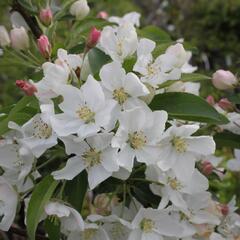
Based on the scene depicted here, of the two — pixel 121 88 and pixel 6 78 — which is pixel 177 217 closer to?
pixel 121 88

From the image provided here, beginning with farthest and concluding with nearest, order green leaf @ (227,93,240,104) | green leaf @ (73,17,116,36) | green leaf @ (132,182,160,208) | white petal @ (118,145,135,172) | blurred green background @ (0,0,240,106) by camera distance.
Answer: blurred green background @ (0,0,240,106), green leaf @ (73,17,116,36), green leaf @ (227,93,240,104), green leaf @ (132,182,160,208), white petal @ (118,145,135,172)

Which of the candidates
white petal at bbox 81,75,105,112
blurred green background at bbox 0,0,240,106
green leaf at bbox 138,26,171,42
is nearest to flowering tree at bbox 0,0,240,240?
white petal at bbox 81,75,105,112

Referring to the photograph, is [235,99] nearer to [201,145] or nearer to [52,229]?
[201,145]

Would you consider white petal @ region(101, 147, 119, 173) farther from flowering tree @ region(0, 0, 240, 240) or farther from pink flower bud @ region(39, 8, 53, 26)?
pink flower bud @ region(39, 8, 53, 26)

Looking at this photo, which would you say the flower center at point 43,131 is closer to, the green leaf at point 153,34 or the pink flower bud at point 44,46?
the pink flower bud at point 44,46

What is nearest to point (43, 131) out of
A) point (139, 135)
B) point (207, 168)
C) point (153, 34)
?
point (139, 135)

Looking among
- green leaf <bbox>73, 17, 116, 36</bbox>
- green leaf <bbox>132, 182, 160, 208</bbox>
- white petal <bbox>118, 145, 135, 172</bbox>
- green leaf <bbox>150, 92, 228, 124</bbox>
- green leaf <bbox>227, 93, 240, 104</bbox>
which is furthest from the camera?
green leaf <bbox>73, 17, 116, 36</bbox>

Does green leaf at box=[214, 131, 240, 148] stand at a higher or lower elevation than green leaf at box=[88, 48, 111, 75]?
lower
